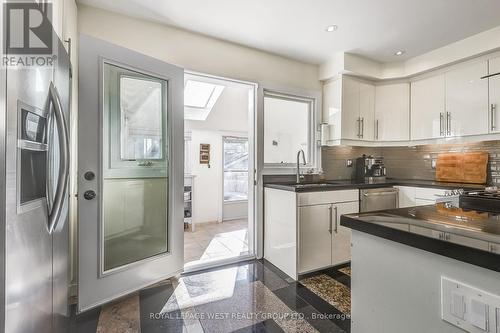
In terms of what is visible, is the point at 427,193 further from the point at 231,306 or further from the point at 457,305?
the point at 457,305

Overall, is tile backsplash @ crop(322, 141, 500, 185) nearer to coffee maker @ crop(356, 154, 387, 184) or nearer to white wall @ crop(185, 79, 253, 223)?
coffee maker @ crop(356, 154, 387, 184)

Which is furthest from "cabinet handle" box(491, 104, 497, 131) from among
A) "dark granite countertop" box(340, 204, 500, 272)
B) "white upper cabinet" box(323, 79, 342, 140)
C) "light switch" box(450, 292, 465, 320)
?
"light switch" box(450, 292, 465, 320)

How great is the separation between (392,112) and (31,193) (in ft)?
11.9

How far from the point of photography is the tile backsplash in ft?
10.2

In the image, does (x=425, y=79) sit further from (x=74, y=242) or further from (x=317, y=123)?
(x=74, y=242)

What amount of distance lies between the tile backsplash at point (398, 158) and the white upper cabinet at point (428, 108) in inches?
14.2

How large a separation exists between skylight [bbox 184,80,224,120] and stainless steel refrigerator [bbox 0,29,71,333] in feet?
10.1

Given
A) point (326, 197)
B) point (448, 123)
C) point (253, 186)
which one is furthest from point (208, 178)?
point (448, 123)

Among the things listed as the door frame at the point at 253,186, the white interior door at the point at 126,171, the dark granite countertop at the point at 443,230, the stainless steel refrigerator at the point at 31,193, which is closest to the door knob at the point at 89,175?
the white interior door at the point at 126,171

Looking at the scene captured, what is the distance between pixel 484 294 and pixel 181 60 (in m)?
2.57

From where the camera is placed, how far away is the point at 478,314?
21.0 inches

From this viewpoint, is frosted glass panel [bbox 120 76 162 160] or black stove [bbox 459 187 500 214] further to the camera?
frosted glass panel [bbox 120 76 162 160]

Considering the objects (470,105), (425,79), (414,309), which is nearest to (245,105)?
(425,79)

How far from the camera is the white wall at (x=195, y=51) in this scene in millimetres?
2049
